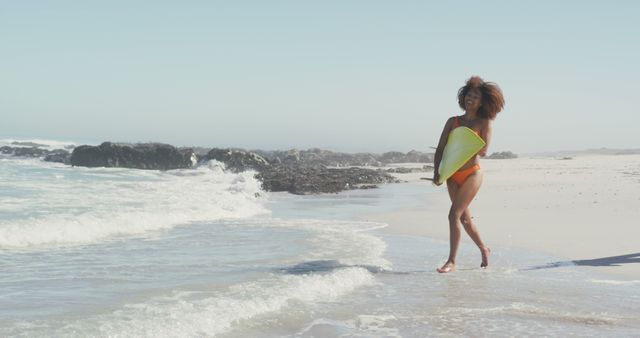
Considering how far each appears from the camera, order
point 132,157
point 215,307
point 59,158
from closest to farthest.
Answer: point 215,307
point 132,157
point 59,158

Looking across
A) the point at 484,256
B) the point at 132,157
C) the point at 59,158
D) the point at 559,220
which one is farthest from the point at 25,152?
the point at 484,256

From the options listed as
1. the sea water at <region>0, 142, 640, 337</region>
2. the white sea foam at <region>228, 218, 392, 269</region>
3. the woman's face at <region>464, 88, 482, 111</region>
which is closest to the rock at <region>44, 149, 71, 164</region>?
the sea water at <region>0, 142, 640, 337</region>

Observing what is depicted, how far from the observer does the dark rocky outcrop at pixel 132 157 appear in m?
30.9

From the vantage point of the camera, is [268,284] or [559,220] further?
[559,220]

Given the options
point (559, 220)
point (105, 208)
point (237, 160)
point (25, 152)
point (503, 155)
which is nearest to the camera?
point (559, 220)

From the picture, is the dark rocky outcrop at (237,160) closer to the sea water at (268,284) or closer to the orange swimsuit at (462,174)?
the sea water at (268,284)

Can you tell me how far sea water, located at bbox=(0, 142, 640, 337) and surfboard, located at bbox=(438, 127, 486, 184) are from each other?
1132 millimetres

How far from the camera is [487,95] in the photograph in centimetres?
703

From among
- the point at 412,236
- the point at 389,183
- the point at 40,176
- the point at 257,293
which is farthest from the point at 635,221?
the point at 40,176

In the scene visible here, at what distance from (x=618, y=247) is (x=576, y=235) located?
1.23 metres

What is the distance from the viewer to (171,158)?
32094 millimetres

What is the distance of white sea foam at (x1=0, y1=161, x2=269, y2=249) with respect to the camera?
9.55m

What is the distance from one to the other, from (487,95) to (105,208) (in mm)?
7978

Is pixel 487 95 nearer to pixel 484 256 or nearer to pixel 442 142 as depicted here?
pixel 442 142
